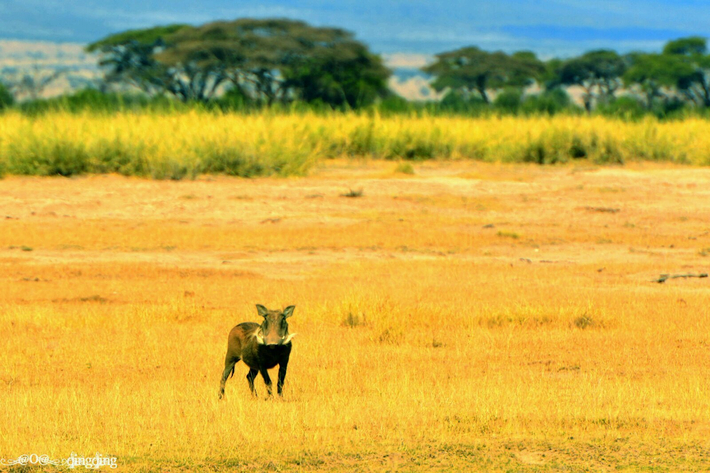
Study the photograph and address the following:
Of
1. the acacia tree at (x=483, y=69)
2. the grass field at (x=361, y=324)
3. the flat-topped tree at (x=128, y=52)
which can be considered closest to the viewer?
the grass field at (x=361, y=324)

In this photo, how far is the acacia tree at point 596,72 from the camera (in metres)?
61.1

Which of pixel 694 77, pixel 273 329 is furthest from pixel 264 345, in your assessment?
pixel 694 77

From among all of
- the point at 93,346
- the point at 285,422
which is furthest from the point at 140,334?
the point at 285,422

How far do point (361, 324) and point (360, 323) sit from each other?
0.01 m

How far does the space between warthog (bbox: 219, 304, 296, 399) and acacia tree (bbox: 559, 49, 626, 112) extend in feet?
182

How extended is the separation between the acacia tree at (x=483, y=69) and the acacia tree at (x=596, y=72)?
445cm

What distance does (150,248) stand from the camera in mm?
14625

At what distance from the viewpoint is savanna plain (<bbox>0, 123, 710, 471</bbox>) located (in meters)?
5.86

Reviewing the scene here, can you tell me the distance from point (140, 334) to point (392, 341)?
6.65ft

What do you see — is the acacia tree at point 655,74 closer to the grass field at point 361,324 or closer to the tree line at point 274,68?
the tree line at point 274,68

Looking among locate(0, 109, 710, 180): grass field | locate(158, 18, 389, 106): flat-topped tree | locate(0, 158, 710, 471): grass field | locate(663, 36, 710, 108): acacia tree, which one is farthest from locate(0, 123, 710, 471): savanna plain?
locate(663, 36, 710, 108): acacia tree

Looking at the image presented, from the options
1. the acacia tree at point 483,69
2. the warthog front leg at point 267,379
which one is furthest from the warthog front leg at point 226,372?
the acacia tree at point 483,69

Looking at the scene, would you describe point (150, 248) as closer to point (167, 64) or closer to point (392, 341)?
point (392, 341)

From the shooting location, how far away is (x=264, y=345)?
616cm
